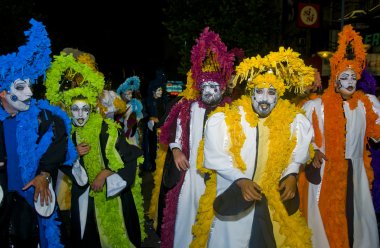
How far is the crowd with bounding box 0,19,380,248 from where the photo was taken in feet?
11.8

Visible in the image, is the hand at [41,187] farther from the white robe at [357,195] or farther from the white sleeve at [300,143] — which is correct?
the white robe at [357,195]

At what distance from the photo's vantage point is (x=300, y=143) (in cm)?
369

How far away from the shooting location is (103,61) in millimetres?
21750

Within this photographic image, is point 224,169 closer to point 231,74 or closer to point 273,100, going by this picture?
point 273,100

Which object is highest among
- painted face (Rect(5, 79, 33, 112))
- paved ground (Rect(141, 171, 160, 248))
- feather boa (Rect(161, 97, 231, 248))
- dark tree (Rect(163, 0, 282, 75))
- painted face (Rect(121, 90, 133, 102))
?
dark tree (Rect(163, 0, 282, 75))

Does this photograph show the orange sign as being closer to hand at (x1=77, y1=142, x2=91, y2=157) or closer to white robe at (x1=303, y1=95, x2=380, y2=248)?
white robe at (x1=303, y1=95, x2=380, y2=248)

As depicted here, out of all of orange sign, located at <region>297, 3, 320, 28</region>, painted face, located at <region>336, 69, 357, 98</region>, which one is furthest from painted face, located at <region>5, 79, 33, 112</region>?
orange sign, located at <region>297, 3, 320, 28</region>

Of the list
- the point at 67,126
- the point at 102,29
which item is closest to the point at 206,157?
the point at 67,126

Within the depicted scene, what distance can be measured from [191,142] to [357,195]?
1.84 m

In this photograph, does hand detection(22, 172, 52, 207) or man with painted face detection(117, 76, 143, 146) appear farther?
man with painted face detection(117, 76, 143, 146)

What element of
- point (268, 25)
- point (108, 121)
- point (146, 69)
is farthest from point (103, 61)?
point (108, 121)

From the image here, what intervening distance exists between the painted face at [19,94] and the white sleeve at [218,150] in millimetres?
1585

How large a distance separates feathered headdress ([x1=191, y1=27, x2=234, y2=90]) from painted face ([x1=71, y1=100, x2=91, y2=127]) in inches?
45.3

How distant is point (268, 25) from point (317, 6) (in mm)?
8467
